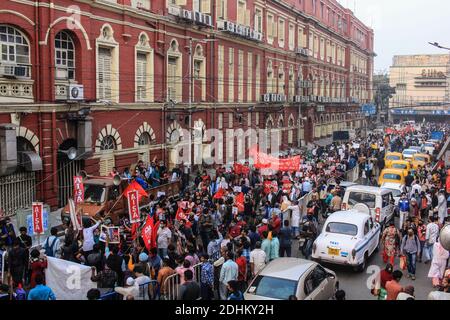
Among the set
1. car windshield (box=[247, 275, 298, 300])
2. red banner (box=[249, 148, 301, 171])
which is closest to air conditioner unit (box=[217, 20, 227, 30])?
red banner (box=[249, 148, 301, 171])

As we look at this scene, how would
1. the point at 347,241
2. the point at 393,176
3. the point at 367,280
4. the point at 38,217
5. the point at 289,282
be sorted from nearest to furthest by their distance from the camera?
the point at 289,282
the point at 38,217
the point at 367,280
the point at 347,241
the point at 393,176

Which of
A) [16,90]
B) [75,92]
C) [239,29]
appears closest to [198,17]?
[239,29]

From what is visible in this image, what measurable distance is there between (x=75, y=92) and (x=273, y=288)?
14413 millimetres

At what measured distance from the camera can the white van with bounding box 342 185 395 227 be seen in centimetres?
1987

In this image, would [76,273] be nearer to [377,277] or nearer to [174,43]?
[377,277]

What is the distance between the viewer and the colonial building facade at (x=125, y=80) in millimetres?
20500

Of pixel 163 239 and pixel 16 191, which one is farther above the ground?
pixel 16 191

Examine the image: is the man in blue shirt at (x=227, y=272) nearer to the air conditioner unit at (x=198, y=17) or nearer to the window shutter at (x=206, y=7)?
the air conditioner unit at (x=198, y=17)

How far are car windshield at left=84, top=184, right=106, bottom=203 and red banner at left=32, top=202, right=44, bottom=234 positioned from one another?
14.7 feet

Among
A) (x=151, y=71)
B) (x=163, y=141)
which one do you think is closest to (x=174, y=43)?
(x=151, y=71)

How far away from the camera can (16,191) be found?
67.5 feet

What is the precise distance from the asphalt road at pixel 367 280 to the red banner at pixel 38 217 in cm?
790

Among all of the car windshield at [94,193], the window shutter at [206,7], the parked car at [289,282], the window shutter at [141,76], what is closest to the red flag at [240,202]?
the car windshield at [94,193]

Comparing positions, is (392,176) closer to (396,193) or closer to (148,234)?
(396,193)
